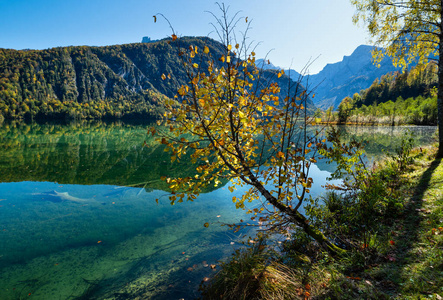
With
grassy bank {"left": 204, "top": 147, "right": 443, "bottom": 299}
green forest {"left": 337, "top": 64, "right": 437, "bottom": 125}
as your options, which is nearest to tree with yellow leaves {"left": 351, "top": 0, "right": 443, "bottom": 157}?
green forest {"left": 337, "top": 64, "right": 437, "bottom": 125}

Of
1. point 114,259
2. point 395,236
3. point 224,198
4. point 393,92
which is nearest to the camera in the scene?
point 395,236

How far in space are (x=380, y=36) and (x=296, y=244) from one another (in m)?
11.8

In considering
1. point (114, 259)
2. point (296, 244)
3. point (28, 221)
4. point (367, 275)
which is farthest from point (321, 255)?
point (28, 221)

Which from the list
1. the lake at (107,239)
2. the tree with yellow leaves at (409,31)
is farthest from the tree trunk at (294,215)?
the tree with yellow leaves at (409,31)

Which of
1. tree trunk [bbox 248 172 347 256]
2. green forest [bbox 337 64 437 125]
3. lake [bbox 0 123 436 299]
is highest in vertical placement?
green forest [bbox 337 64 437 125]

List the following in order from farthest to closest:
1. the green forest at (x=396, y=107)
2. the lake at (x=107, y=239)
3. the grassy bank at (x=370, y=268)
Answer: the green forest at (x=396, y=107) → the lake at (x=107, y=239) → the grassy bank at (x=370, y=268)

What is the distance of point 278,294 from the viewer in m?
3.74

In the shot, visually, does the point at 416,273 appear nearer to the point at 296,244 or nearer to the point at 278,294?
the point at 278,294

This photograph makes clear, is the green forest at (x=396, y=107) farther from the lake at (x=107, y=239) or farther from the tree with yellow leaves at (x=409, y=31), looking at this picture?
the lake at (x=107, y=239)

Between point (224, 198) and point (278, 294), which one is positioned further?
point (224, 198)

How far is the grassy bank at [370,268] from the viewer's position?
3.37 m

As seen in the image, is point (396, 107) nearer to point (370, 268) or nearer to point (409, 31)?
point (409, 31)

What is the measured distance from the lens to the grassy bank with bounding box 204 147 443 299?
3.37 m

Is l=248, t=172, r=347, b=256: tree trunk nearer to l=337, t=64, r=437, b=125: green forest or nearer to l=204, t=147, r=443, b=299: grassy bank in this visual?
l=204, t=147, r=443, b=299: grassy bank
